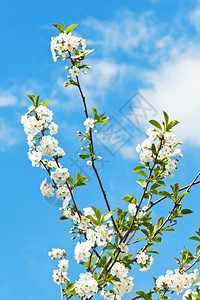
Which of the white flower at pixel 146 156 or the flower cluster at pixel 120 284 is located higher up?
the white flower at pixel 146 156

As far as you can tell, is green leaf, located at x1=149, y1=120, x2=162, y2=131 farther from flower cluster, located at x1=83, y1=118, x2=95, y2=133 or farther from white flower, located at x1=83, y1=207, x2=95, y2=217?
white flower, located at x1=83, y1=207, x2=95, y2=217

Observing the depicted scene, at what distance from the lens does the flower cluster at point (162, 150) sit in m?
Result: 3.31

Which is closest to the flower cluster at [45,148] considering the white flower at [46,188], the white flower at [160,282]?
the white flower at [46,188]

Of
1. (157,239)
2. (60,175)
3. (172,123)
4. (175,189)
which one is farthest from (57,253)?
(172,123)

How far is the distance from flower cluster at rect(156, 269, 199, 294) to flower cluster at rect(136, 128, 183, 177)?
1.04 meters

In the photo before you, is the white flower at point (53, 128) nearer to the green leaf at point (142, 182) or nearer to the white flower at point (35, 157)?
the white flower at point (35, 157)

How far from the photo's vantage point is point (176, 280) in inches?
144

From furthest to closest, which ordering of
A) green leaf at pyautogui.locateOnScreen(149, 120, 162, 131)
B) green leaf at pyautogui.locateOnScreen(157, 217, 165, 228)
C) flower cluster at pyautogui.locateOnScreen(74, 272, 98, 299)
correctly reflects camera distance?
1. green leaf at pyautogui.locateOnScreen(157, 217, 165, 228)
2. green leaf at pyautogui.locateOnScreen(149, 120, 162, 131)
3. flower cluster at pyautogui.locateOnScreen(74, 272, 98, 299)

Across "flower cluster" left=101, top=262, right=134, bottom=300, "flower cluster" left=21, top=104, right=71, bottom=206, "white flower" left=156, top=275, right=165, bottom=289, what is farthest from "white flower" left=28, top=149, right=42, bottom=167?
"white flower" left=156, top=275, right=165, bottom=289

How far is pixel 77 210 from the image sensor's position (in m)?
3.43

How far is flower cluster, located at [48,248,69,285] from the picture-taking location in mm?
3629

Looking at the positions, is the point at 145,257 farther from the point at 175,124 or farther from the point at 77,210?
the point at 175,124

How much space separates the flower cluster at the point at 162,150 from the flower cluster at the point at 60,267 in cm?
123

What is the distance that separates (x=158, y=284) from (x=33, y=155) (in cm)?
174
